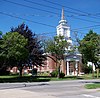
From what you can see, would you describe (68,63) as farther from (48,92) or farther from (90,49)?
(48,92)

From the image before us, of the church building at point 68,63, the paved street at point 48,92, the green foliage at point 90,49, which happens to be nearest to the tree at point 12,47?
the green foliage at point 90,49

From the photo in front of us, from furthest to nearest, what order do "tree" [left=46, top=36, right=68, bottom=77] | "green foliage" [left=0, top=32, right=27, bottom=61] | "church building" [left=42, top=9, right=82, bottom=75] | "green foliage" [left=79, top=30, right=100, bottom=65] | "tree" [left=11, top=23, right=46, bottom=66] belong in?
"church building" [left=42, top=9, right=82, bottom=75], "tree" [left=11, top=23, right=46, bottom=66], "tree" [left=46, top=36, right=68, bottom=77], "green foliage" [left=79, top=30, right=100, bottom=65], "green foliage" [left=0, top=32, right=27, bottom=61]

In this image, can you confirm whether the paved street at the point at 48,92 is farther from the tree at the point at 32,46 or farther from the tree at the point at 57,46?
the tree at the point at 32,46

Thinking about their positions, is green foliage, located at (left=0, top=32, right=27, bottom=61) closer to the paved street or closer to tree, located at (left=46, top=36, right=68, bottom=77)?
tree, located at (left=46, top=36, right=68, bottom=77)

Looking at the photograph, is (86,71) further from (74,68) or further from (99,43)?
(99,43)

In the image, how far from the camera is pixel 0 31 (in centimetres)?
4184

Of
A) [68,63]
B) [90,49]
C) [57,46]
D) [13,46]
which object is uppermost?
[57,46]

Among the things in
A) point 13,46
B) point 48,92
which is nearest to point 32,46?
point 13,46

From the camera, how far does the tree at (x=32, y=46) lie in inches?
2098

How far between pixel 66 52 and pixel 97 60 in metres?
6.17

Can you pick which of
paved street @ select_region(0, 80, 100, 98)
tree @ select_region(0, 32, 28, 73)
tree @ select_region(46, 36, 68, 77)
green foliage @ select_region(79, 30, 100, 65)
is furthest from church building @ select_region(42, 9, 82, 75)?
paved street @ select_region(0, 80, 100, 98)

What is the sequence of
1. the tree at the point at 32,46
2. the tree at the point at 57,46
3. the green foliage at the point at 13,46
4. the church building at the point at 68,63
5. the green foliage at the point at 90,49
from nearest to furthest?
the green foliage at the point at 13,46 → the green foliage at the point at 90,49 → the tree at the point at 57,46 → the tree at the point at 32,46 → the church building at the point at 68,63

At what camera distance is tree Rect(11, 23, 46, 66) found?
53.3 metres

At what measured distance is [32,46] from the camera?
2110 inches
